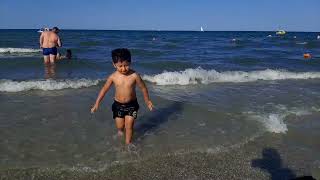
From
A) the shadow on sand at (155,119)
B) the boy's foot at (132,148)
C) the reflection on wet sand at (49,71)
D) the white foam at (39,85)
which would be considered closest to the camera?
the boy's foot at (132,148)

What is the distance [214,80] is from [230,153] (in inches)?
265

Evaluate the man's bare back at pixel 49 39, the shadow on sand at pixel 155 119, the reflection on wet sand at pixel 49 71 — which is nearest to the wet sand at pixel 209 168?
the shadow on sand at pixel 155 119

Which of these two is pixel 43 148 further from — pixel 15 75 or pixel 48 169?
pixel 15 75

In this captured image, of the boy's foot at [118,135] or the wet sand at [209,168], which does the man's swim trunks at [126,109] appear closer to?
the boy's foot at [118,135]

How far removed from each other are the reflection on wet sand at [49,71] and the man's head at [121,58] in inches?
270

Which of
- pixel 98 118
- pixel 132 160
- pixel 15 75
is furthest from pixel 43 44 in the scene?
pixel 132 160

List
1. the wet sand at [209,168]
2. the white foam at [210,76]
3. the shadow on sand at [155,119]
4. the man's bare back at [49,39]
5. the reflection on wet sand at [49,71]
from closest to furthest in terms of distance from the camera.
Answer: the wet sand at [209,168] < the shadow on sand at [155,119] < the white foam at [210,76] < the reflection on wet sand at [49,71] < the man's bare back at [49,39]

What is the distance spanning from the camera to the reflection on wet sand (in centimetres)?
1160

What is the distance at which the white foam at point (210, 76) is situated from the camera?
11.0 metres

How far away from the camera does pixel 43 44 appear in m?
14.0

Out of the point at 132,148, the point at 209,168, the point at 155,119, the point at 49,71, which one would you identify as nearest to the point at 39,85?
the point at 49,71

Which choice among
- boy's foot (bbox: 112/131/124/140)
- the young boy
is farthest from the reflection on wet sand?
the young boy

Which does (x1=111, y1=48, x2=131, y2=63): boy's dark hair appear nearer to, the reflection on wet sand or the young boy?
the young boy

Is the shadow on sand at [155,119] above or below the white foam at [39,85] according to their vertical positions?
below
